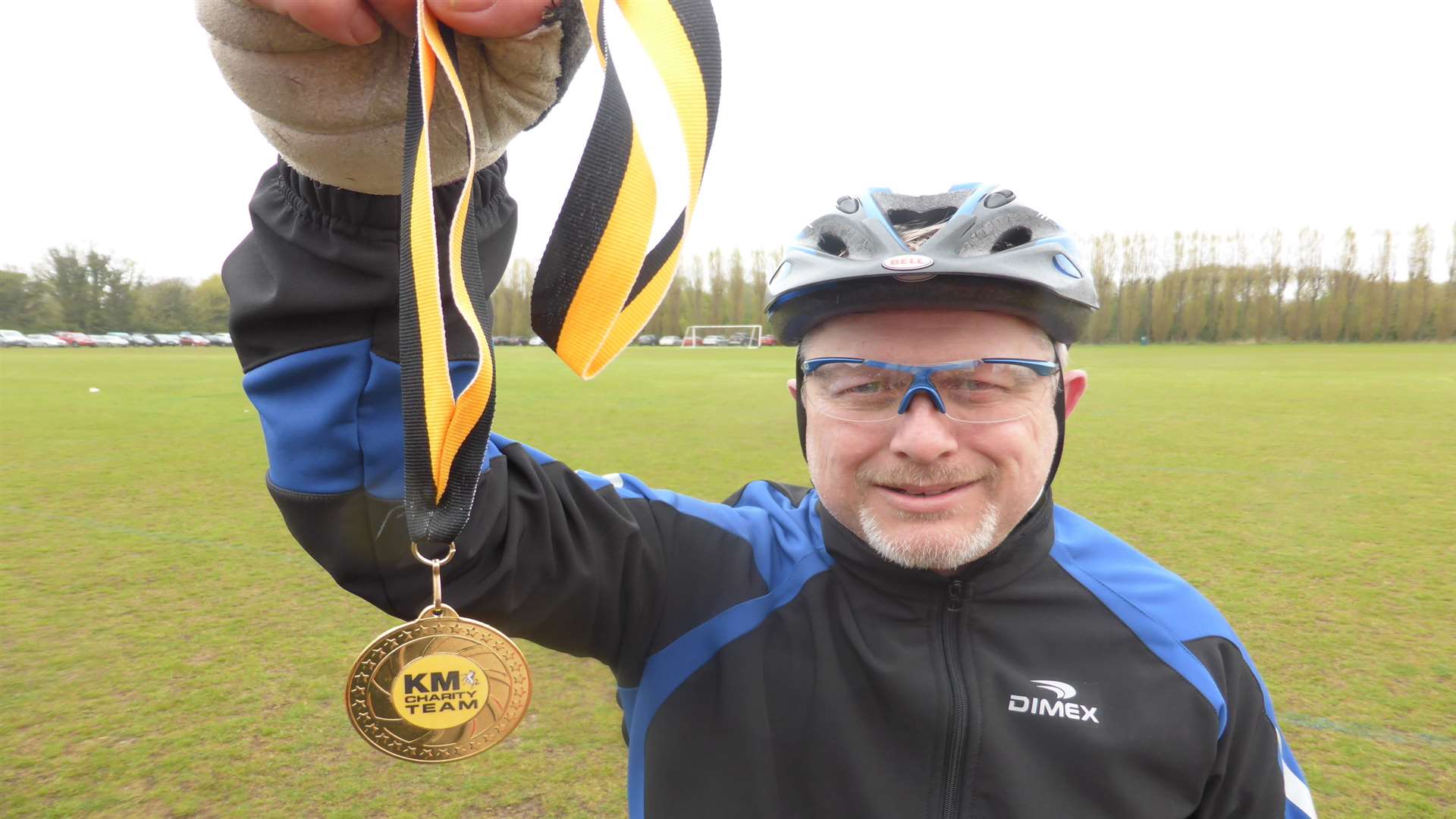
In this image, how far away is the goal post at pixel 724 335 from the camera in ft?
227

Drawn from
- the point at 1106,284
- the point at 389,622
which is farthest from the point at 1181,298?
Result: the point at 389,622

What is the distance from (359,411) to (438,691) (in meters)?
0.46

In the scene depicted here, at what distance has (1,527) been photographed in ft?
22.7

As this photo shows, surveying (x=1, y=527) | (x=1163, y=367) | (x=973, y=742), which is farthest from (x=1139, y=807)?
(x=1163, y=367)

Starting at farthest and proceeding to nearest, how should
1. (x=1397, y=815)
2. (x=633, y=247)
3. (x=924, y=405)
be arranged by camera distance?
(x=1397, y=815) < (x=924, y=405) < (x=633, y=247)

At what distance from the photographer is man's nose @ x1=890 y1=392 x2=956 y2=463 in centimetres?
176

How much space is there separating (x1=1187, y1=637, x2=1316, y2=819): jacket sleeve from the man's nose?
0.69 metres

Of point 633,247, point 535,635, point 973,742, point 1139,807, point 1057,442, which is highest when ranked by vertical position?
point 633,247

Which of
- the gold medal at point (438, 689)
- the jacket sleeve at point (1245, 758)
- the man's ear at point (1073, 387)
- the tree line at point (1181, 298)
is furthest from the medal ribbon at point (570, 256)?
the tree line at point (1181, 298)

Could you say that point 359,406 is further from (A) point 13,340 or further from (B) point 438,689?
(A) point 13,340

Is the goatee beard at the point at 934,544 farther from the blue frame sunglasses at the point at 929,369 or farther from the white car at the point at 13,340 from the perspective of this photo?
the white car at the point at 13,340

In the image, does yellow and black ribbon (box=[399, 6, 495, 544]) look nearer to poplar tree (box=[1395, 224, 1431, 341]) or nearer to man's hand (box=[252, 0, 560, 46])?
man's hand (box=[252, 0, 560, 46])

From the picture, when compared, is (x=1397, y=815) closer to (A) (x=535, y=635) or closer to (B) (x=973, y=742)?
(B) (x=973, y=742)

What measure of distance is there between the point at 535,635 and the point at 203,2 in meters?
1.15
